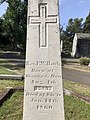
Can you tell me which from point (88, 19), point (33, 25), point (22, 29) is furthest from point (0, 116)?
point (88, 19)

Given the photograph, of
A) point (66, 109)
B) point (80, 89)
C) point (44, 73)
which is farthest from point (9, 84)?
point (44, 73)

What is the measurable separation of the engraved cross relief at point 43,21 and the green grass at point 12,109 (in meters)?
2.43

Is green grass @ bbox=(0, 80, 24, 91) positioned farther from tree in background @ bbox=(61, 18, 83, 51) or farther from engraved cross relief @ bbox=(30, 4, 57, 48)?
tree in background @ bbox=(61, 18, 83, 51)

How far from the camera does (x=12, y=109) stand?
734 centimetres

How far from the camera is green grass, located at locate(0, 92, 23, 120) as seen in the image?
674cm

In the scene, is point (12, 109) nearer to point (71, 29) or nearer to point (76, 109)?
point (76, 109)

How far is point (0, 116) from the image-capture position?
6.79 metres

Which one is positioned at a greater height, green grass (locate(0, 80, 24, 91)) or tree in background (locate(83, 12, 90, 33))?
tree in background (locate(83, 12, 90, 33))

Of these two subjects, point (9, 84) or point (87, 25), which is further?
point (87, 25)

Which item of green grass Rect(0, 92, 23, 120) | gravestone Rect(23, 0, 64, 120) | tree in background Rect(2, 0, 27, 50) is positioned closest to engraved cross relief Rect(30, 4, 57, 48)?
gravestone Rect(23, 0, 64, 120)

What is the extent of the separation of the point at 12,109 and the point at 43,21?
311cm

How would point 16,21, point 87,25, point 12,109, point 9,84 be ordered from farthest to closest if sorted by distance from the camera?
point 87,25
point 16,21
point 9,84
point 12,109

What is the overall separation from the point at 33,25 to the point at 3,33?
44.2 m

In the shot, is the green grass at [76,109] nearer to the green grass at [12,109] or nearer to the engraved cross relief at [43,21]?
the green grass at [12,109]
